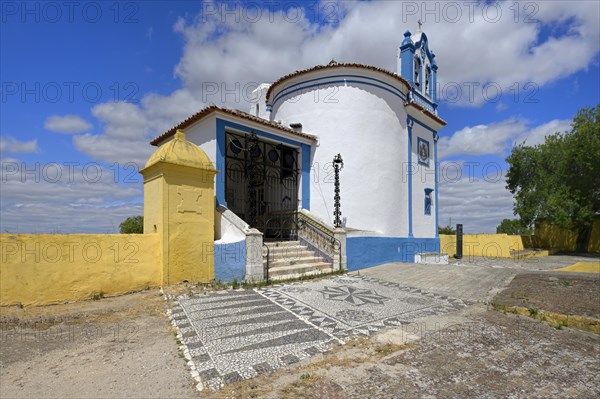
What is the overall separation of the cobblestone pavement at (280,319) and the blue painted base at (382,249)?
2746 mm

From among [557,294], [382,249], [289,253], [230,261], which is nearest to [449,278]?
[557,294]

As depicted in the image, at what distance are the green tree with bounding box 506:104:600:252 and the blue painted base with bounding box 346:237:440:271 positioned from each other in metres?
11.1

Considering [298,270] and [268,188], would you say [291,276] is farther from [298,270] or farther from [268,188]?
[268,188]

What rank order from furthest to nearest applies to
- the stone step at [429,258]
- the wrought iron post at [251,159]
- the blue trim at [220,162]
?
the stone step at [429,258] → the wrought iron post at [251,159] → the blue trim at [220,162]

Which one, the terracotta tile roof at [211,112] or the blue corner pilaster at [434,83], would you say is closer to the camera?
the terracotta tile roof at [211,112]

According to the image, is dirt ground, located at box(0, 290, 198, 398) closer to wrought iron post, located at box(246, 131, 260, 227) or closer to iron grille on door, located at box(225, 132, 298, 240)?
wrought iron post, located at box(246, 131, 260, 227)

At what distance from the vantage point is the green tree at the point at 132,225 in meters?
18.8

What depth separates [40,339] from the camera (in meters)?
4.67

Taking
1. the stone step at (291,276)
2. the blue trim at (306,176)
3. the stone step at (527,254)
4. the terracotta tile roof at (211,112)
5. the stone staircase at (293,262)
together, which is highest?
the terracotta tile roof at (211,112)

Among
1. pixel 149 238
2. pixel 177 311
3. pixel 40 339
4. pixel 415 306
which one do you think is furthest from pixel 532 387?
pixel 149 238

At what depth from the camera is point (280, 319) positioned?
548 cm

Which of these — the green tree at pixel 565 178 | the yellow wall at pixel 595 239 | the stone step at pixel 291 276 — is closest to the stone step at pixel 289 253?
the stone step at pixel 291 276

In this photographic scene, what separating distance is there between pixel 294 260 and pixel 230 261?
221cm

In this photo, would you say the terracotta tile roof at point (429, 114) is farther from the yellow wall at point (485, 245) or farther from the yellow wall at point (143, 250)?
the yellow wall at point (143, 250)
